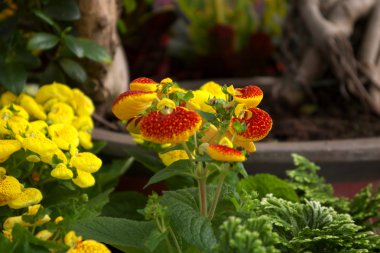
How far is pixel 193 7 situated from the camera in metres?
2.18

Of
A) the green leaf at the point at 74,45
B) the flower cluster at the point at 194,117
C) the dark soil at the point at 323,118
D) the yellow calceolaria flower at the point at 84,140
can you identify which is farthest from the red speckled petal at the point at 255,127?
the dark soil at the point at 323,118

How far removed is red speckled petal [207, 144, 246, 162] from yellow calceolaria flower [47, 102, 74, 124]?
45 centimetres

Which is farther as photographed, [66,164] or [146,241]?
[66,164]

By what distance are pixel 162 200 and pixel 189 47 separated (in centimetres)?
142

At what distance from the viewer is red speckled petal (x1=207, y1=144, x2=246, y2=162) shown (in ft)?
2.32

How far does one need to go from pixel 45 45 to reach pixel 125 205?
31 cm

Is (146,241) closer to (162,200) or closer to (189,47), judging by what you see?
(162,200)

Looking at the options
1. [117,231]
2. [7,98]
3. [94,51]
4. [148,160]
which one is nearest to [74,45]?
[94,51]

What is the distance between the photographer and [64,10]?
4.20ft

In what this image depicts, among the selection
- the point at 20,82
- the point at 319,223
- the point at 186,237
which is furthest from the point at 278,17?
the point at 186,237

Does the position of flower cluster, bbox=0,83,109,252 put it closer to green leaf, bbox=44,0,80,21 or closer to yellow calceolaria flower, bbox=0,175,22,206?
yellow calceolaria flower, bbox=0,175,22,206

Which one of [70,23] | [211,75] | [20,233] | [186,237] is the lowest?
[20,233]

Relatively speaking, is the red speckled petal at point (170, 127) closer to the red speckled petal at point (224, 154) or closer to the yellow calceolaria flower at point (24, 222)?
the red speckled petal at point (224, 154)

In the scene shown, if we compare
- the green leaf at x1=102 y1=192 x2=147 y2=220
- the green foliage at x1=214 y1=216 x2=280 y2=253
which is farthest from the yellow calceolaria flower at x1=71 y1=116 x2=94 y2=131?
the green foliage at x1=214 y1=216 x2=280 y2=253
